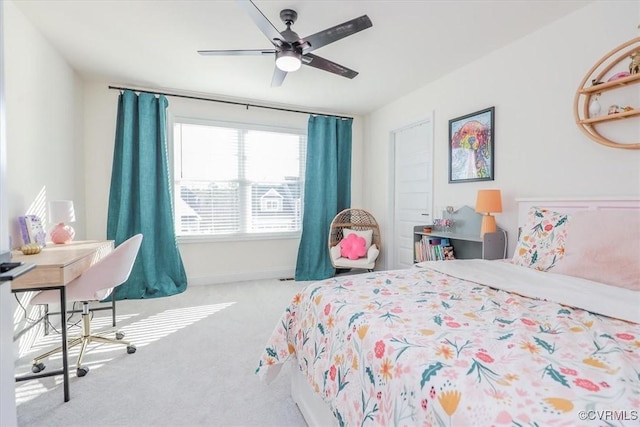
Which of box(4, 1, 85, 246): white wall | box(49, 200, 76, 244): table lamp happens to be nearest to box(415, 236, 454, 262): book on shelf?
box(49, 200, 76, 244): table lamp

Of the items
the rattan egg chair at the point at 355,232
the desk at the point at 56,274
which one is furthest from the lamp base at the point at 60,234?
the rattan egg chair at the point at 355,232

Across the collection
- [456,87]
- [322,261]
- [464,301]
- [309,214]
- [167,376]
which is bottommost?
[167,376]

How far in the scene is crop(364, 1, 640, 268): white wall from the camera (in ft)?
6.59

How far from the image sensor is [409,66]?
311 centimetres

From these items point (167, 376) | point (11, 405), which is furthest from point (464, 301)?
point (167, 376)

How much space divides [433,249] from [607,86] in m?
1.81

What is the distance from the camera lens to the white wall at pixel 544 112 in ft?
6.59

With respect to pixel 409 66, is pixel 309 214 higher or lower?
lower

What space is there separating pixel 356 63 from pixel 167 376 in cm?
305

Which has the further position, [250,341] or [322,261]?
[322,261]

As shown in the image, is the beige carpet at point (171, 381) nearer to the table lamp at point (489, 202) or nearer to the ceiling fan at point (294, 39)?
the table lamp at point (489, 202)

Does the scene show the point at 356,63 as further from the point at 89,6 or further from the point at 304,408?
the point at 304,408

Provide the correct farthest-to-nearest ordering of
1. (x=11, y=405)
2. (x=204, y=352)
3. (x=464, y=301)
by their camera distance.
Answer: (x=204, y=352) < (x=464, y=301) < (x=11, y=405)

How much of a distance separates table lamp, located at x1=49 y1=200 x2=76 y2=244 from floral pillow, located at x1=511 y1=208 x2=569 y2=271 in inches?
135
